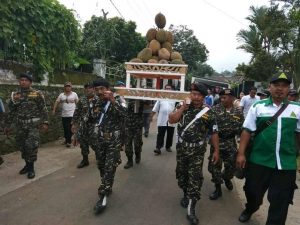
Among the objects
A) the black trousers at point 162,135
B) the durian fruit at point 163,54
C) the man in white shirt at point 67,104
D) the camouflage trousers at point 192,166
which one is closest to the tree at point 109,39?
the man in white shirt at point 67,104

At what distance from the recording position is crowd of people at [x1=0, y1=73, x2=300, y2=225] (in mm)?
4199

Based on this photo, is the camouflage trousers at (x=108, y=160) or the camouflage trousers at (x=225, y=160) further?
the camouflage trousers at (x=225, y=160)

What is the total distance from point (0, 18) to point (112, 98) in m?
4.26

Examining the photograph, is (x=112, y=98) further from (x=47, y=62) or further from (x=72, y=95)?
(x=47, y=62)

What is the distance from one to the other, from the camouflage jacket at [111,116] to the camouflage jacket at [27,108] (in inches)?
72.7

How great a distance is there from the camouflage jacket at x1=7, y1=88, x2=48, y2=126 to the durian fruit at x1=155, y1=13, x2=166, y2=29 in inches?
98.3

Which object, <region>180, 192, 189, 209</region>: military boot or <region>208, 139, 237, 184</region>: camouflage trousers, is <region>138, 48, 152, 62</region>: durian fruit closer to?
<region>208, 139, 237, 184</region>: camouflage trousers

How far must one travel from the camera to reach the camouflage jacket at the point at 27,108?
653 centimetres

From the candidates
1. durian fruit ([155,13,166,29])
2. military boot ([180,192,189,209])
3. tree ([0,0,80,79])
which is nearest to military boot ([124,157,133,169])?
military boot ([180,192,189,209])

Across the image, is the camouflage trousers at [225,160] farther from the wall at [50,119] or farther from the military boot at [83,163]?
the wall at [50,119]

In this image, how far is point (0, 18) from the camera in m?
8.00

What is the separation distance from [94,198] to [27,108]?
6.92ft

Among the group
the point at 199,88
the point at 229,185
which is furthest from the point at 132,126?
the point at 199,88

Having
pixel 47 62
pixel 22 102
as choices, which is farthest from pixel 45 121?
pixel 47 62
